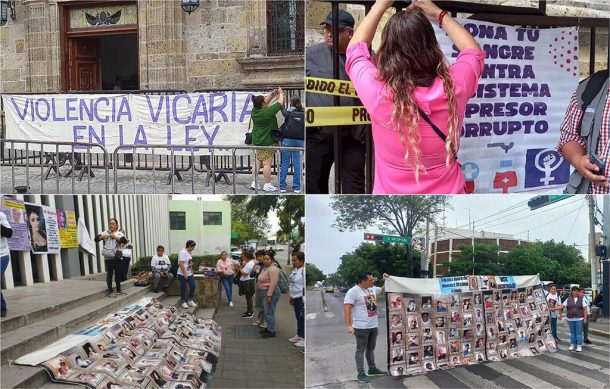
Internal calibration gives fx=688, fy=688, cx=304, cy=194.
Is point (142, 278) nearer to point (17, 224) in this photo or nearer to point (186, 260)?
point (186, 260)

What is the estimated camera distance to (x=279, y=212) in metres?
4.10

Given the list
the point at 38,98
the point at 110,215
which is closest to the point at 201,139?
the point at 38,98

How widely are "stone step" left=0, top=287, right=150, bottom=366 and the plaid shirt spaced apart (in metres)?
2.74

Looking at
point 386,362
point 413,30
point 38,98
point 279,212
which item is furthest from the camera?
point 38,98

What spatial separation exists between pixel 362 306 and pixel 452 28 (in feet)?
5.13

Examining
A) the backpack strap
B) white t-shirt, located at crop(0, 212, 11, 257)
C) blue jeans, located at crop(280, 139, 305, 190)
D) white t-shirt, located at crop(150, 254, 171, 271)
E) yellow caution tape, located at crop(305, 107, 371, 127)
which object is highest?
yellow caution tape, located at crop(305, 107, 371, 127)

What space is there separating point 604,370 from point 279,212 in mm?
2094

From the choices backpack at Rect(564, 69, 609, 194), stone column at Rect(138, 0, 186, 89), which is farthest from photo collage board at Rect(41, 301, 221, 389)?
stone column at Rect(138, 0, 186, 89)

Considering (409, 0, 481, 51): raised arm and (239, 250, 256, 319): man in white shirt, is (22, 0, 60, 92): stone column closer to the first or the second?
(239, 250, 256, 319): man in white shirt

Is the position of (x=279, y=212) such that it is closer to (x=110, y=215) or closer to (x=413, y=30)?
(x=110, y=215)

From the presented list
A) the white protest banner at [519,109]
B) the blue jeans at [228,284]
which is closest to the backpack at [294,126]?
the white protest banner at [519,109]

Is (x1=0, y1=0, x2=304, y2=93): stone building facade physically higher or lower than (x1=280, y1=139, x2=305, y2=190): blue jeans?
higher

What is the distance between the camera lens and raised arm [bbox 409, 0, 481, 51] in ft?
11.3

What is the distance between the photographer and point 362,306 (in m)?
3.82
